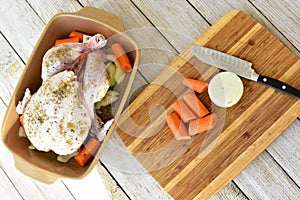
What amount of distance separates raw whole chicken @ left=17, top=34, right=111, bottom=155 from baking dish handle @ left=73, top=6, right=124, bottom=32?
0.27ft

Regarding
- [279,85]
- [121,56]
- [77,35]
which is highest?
[77,35]

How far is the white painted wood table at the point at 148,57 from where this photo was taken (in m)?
1.55

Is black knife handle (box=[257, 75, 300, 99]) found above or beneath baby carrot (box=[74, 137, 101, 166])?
beneath

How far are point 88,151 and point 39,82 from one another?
0.27m

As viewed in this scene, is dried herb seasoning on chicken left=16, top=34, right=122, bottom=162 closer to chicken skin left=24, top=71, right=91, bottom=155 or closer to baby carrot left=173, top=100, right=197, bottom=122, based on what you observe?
chicken skin left=24, top=71, right=91, bottom=155

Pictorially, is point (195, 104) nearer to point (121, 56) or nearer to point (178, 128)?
point (178, 128)

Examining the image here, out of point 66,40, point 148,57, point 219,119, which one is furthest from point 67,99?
point 219,119

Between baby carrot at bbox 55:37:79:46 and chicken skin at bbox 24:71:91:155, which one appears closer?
chicken skin at bbox 24:71:91:155

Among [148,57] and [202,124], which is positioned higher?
[148,57]

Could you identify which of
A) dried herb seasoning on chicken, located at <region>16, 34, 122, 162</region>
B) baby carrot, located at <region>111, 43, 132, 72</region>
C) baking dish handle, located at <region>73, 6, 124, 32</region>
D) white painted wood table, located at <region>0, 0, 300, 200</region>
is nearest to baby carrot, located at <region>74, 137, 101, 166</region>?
dried herb seasoning on chicken, located at <region>16, 34, 122, 162</region>

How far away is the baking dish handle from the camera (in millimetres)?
1563

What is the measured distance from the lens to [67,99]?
1407 millimetres

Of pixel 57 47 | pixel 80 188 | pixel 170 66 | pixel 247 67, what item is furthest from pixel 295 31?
pixel 80 188

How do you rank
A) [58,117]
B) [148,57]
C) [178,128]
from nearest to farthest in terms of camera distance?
[58,117] < [178,128] < [148,57]
